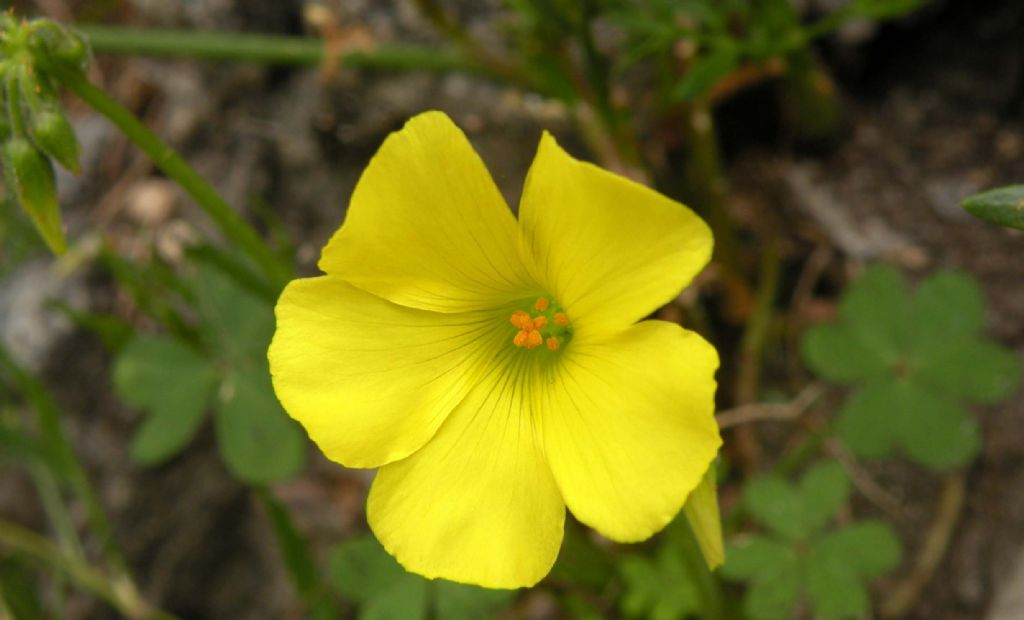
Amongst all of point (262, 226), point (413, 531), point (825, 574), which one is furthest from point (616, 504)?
point (262, 226)

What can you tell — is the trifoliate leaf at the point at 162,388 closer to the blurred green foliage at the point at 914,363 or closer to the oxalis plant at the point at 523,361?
the oxalis plant at the point at 523,361

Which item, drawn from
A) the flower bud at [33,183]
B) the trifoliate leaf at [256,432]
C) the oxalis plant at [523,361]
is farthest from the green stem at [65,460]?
the flower bud at [33,183]

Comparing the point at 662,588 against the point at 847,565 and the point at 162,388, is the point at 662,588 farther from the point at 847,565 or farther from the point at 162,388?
the point at 162,388

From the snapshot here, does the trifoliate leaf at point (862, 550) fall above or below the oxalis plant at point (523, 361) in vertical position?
below

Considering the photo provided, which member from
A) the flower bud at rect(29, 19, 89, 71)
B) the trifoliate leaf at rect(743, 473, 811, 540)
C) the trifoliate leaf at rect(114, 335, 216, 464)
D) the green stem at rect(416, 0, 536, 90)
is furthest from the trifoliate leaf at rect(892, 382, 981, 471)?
the flower bud at rect(29, 19, 89, 71)

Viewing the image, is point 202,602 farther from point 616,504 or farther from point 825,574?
point 616,504

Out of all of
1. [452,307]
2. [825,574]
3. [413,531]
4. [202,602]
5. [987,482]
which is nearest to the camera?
[413,531]
